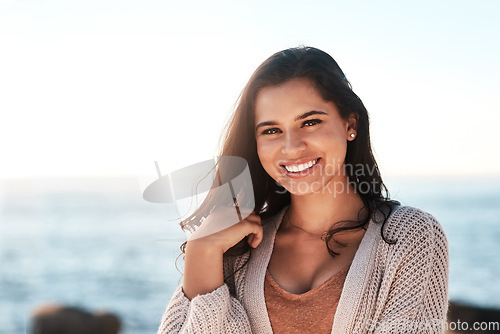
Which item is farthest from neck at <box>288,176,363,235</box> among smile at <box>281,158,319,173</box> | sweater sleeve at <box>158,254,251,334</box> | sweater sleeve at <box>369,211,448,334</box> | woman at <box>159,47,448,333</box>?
sweater sleeve at <box>158,254,251,334</box>

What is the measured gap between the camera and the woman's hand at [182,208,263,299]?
2.33 meters

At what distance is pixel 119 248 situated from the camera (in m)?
23.2

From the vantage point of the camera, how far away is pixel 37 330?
7.54 m

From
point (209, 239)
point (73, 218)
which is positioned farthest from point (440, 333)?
point (73, 218)

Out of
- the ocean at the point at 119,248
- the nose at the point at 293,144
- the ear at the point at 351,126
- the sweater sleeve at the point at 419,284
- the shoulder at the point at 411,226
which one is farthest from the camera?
the ocean at the point at 119,248

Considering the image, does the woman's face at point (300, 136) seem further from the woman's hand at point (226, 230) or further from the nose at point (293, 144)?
the woman's hand at point (226, 230)

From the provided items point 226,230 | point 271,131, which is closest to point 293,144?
point 271,131

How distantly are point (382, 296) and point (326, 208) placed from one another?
53cm

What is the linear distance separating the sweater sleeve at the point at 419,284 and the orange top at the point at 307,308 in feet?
0.60

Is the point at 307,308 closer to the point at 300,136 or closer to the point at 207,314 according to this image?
the point at 207,314

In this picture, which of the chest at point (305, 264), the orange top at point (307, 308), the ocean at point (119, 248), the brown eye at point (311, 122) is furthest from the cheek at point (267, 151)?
the ocean at point (119, 248)

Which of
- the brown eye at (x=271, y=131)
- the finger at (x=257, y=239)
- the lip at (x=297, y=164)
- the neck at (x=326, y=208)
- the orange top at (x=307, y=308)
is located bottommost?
the orange top at (x=307, y=308)

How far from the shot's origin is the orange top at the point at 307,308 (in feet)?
7.34

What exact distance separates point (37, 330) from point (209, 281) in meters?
6.09
